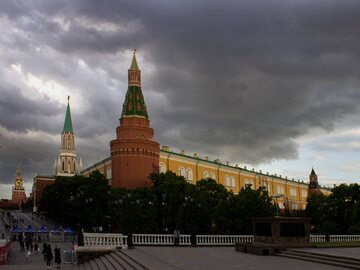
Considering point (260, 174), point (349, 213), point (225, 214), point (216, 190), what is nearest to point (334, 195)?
point (349, 213)

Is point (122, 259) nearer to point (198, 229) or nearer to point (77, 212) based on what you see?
point (198, 229)

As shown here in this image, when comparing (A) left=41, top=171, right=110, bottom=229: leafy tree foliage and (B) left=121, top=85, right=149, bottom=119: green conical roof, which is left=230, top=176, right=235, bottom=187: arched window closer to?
(B) left=121, top=85, right=149, bottom=119: green conical roof

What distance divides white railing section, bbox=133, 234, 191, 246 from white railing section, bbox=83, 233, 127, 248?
2261 mm

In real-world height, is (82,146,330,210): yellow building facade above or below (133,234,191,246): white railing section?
above

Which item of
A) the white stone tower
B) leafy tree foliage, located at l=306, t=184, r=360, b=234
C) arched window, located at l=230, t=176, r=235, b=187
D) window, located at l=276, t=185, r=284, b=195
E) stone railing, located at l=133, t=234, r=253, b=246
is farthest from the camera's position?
the white stone tower

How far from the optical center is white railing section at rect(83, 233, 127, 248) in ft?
85.0

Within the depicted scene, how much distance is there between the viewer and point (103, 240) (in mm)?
26312

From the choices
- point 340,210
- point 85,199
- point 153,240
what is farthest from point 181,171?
point 153,240

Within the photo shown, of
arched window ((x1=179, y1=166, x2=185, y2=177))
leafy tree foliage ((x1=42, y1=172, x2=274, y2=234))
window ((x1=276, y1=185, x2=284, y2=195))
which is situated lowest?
leafy tree foliage ((x1=42, y1=172, x2=274, y2=234))

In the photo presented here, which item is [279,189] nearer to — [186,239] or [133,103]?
[133,103]

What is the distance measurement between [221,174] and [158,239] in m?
66.1

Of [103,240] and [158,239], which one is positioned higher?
[103,240]

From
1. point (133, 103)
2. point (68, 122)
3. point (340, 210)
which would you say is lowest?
point (340, 210)

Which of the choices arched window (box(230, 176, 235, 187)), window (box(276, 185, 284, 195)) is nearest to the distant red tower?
arched window (box(230, 176, 235, 187))
